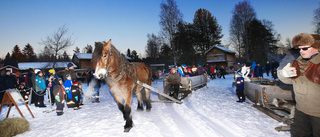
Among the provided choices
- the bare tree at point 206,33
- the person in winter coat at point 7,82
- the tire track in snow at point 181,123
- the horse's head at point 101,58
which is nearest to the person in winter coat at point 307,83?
the tire track in snow at point 181,123

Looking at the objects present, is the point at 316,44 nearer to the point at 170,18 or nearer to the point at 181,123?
the point at 181,123

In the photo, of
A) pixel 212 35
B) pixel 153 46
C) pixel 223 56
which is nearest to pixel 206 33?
pixel 212 35

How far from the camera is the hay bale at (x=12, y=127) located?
327 cm

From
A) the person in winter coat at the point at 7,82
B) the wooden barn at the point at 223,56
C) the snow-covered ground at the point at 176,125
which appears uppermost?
the wooden barn at the point at 223,56

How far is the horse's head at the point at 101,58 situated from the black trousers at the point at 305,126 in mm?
3138

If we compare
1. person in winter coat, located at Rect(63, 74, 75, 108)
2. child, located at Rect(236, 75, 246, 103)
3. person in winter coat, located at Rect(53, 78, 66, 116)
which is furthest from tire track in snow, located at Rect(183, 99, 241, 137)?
person in winter coat, located at Rect(63, 74, 75, 108)

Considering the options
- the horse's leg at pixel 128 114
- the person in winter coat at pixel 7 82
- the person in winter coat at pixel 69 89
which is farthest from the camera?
the person in winter coat at pixel 7 82

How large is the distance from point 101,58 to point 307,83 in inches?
129

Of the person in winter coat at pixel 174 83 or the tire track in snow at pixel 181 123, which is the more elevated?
the person in winter coat at pixel 174 83

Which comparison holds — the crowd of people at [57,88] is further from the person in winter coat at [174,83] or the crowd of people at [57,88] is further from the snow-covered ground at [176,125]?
the person in winter coat at [174,83]

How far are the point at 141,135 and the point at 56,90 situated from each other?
4047 mm

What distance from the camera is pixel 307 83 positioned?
68.2 inches

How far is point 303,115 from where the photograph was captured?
5.98 feet

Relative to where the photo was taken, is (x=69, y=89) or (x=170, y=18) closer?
(x=69, y=89)
